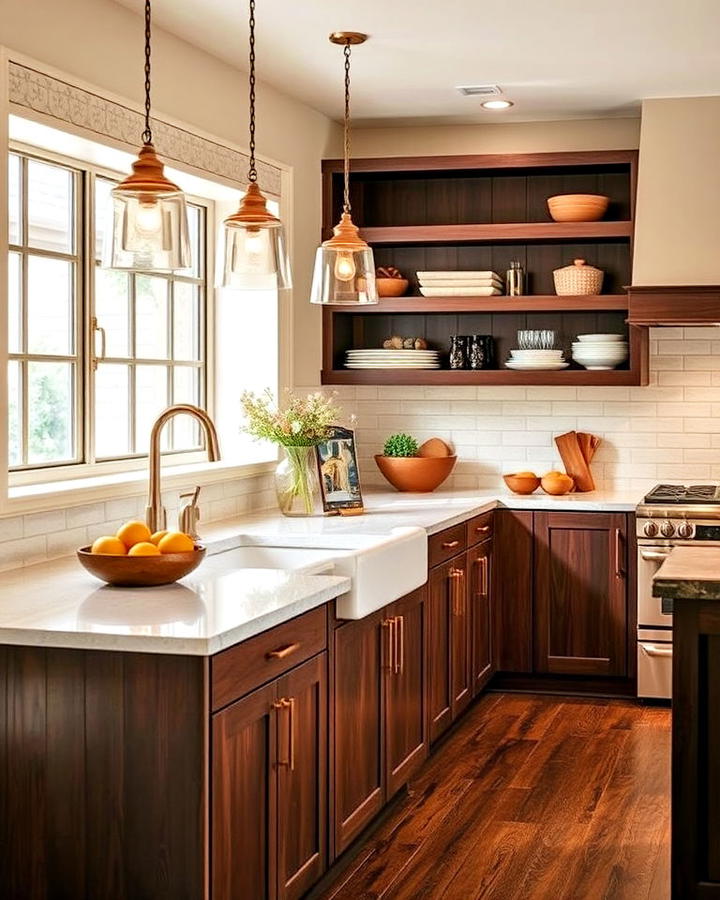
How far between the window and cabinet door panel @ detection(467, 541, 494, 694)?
146 centimetres

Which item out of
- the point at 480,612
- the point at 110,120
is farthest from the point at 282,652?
the point at 480,612

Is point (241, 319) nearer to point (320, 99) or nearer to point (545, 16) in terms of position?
point (320, 99)

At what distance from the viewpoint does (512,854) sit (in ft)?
13.3

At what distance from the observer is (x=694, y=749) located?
3477mm

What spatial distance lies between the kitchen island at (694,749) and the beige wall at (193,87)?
2342 mm

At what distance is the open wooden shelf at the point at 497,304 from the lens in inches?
245

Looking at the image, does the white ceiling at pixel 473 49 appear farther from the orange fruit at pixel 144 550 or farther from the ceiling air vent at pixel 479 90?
the orange fruit at pixel 144 550

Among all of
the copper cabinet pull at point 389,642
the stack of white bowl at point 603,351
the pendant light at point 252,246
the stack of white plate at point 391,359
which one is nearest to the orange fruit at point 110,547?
the pendant light at point 252,246

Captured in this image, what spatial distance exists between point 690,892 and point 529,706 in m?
2.51

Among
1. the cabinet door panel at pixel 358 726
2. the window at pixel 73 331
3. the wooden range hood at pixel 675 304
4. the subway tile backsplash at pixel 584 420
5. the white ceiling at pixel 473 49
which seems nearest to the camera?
the cabinet door panel at pixel 358 726

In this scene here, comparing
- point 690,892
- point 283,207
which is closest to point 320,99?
point 283,207

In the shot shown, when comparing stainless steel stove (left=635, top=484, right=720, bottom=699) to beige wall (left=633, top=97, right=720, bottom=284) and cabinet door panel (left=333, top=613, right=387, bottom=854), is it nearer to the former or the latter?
beige wall (left=633, top=97, right=720, bottom=284)

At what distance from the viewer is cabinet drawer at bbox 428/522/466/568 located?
16.5ft

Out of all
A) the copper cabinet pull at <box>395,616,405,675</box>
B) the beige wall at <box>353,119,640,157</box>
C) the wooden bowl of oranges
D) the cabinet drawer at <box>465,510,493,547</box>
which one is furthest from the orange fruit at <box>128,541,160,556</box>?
the beige wall at <box>353,119,640,157</box>
